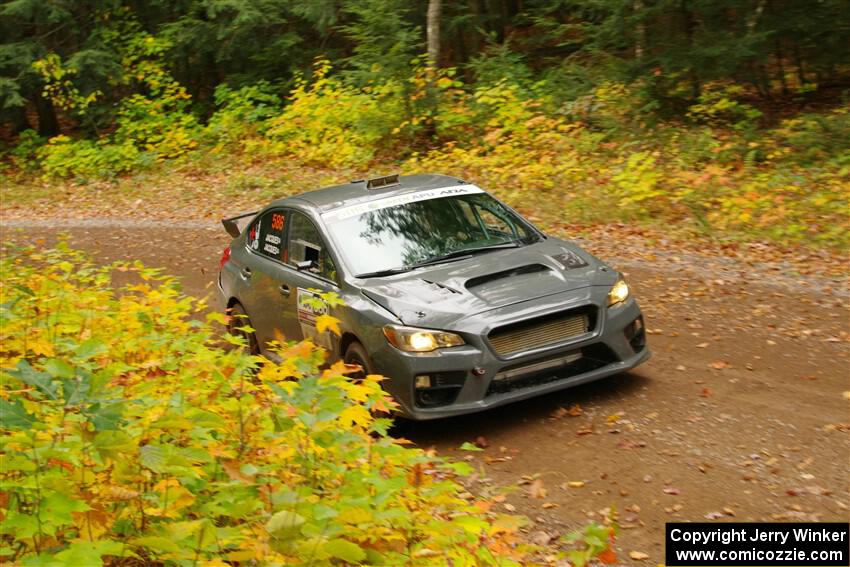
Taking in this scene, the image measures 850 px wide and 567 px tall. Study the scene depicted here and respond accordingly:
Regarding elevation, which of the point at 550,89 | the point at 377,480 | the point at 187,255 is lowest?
the point at 187,255

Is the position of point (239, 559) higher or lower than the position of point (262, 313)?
higher

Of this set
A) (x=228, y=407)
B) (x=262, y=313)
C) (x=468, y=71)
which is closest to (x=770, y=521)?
(x=228, y=407)

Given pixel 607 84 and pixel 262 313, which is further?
pixel 607 84

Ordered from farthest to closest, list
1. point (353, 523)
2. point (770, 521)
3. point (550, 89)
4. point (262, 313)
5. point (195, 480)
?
point (550, 89) < point (262, 313) < point (770, 521) < point (195, 480) < point (353, 523)

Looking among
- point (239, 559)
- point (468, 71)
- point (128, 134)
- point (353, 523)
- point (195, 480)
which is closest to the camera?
point (239, 559)

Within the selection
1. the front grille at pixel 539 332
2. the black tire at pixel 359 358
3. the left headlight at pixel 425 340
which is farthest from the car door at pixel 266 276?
the front grille at pixel 539 332

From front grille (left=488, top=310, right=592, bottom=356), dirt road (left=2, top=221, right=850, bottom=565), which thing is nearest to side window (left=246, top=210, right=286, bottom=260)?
dirt road (left=2, top=221, right=850, bottom=565)

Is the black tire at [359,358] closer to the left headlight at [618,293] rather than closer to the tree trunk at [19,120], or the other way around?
the left headlight at [618,293]

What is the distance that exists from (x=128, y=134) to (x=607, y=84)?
1386 centimetres

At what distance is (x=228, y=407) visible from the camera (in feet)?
15.9

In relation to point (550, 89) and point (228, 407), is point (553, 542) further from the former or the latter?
point (550, 89)

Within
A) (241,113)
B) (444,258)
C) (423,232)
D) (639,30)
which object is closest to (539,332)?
(444,258)

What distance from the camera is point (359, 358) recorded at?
736cm

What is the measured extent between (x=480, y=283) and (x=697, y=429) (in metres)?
1.95
